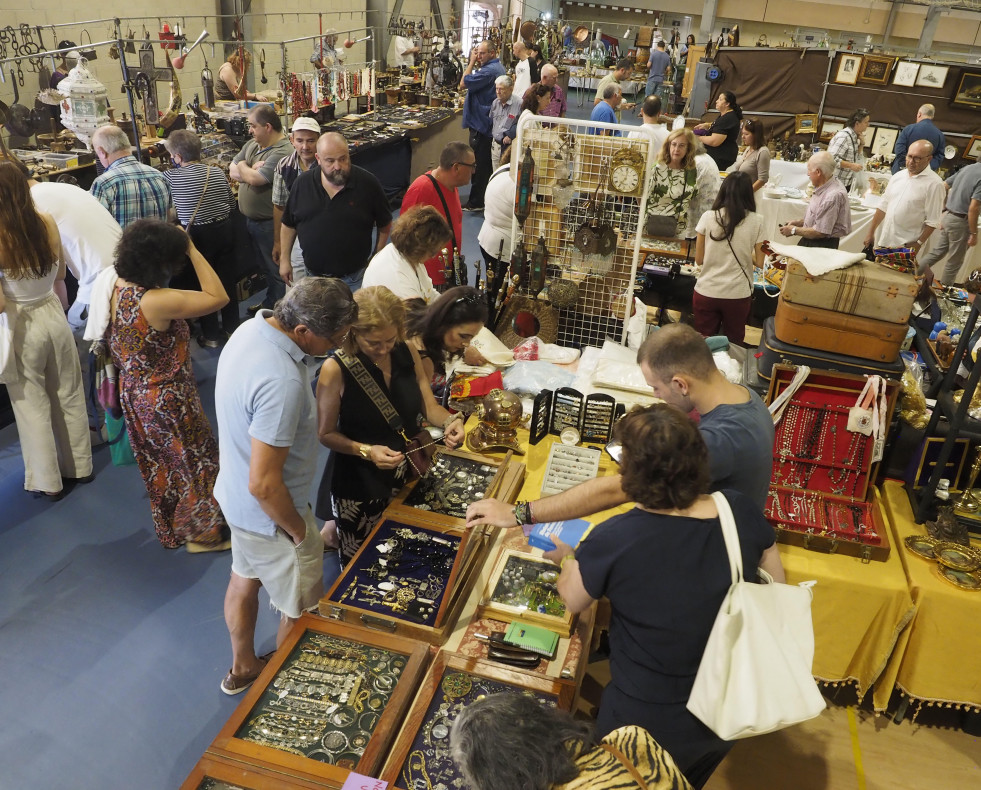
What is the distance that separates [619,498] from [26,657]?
96.5 inches

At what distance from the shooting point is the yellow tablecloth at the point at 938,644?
8.52 ft

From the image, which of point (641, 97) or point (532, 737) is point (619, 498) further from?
point (641, 97)

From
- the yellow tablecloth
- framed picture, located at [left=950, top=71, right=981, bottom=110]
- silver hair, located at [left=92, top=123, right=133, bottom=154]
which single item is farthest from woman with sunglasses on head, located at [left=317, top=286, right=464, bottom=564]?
framed picture, located at [left=950, top=71, right=981, bottom=110]

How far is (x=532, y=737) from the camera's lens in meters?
1.40

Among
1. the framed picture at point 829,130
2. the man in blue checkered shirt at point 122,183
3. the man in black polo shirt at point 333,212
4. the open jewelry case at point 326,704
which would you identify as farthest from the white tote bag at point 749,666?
the framed picture at point 829,130

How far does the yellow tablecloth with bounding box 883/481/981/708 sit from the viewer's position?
2.60 m

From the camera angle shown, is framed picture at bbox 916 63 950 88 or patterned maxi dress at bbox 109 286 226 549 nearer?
patterned maxi dress at bbox 109 286 226 549

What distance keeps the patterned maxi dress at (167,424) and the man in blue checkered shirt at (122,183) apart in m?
1.40

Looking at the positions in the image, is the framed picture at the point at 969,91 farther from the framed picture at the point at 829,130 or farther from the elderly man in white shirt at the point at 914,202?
the elderly man in white shirt at the point at 914,202

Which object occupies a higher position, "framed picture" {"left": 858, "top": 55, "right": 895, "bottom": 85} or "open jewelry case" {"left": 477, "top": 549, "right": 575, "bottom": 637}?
"framed picture" {"left": 858, "top": 55, "right": 895, "bottom": 85}

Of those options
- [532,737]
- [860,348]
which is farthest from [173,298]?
[860,348]

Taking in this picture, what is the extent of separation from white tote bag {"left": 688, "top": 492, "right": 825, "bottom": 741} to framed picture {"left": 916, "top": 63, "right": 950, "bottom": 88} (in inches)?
459

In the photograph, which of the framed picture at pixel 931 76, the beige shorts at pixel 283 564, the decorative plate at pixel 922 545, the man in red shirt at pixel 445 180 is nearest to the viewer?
the beige shorts at pixel 283 564

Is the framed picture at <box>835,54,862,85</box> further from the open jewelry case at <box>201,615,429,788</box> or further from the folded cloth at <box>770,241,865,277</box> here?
the open jewelry case at <box>201,615,429,788</box>
